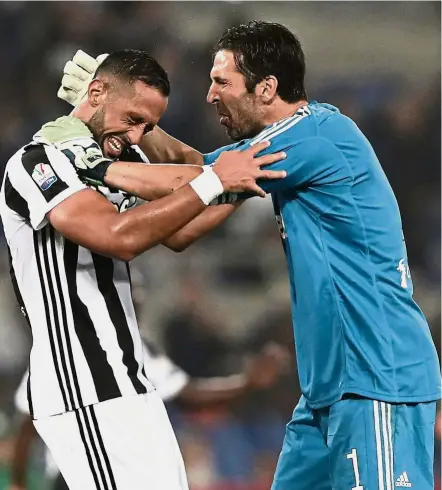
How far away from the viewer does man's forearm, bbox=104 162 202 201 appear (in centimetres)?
249

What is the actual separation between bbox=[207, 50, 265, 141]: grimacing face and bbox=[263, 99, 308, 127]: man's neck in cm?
2

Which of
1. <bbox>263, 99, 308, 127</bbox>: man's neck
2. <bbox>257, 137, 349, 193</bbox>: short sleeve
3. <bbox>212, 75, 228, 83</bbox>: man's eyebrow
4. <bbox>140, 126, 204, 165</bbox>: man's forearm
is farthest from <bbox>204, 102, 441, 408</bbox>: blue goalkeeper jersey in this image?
<bbox>140, 126, 204, 165</bbox>: man's forearm

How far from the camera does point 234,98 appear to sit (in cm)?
271

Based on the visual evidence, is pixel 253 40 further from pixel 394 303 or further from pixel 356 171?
pixel 394 303

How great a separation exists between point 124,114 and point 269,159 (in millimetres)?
444

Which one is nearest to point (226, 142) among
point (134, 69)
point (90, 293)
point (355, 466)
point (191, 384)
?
point (191, 384)

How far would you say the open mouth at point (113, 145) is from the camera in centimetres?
264

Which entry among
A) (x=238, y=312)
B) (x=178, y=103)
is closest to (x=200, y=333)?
(x=238, y=312)

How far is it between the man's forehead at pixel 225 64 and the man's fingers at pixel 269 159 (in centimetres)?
34

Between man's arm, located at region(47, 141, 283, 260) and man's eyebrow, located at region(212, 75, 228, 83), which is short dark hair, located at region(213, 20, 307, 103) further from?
man's arm, located at region(47, 141, 283, 260)

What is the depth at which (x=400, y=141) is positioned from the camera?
16.2 ft

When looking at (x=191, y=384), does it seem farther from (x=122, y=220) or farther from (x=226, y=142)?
(x=122, y=220)

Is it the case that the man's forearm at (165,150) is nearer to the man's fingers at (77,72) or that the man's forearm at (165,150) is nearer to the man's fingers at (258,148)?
the man's fingers at (77,72)

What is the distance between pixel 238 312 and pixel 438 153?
54.0 inches
